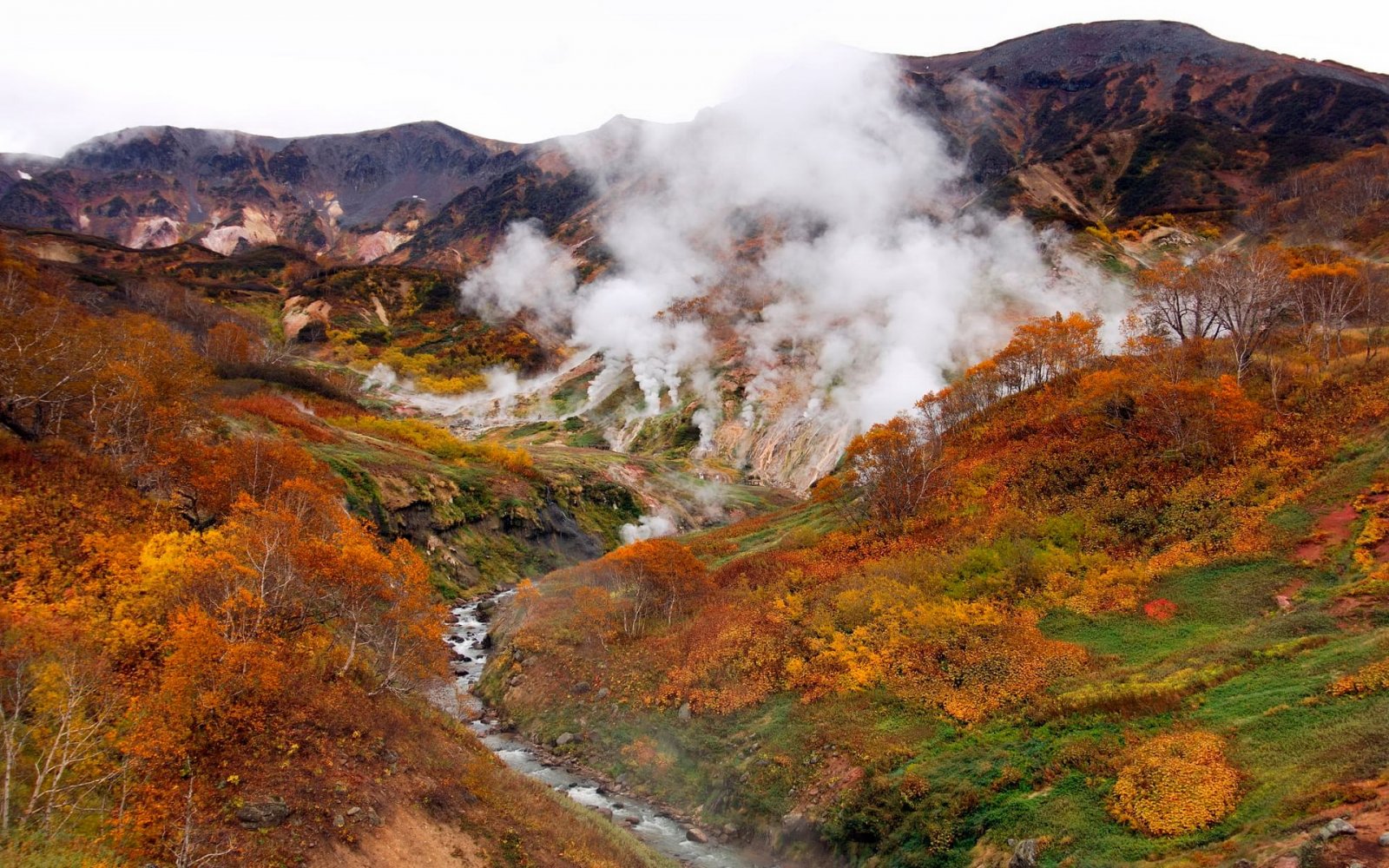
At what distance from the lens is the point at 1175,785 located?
17266 millimetres

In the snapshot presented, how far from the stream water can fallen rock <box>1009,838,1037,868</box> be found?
9834 mm

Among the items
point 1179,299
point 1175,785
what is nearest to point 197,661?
point 1175,785

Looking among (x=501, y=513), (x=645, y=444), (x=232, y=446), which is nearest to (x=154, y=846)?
(x=232, y=446)

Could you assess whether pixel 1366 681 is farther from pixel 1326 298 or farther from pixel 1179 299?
pixel 1179 299

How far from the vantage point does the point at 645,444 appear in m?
124

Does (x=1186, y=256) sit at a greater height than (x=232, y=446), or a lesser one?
greater

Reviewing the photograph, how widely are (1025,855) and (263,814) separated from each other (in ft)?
67.0

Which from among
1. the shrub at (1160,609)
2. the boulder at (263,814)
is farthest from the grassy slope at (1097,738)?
the boulder at (263,814)

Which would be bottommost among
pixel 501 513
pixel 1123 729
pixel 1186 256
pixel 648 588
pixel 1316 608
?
pixel 501 513

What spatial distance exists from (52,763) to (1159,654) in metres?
34.3

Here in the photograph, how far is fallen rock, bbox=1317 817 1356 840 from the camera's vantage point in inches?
484

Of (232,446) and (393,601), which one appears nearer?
(393,601)

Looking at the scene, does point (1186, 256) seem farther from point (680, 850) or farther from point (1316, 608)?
point (680, 850)

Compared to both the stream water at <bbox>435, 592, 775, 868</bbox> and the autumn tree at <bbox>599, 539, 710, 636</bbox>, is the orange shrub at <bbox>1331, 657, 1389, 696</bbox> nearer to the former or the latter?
the stream water at <bbox>435, 592, 775, 868</bbox>
